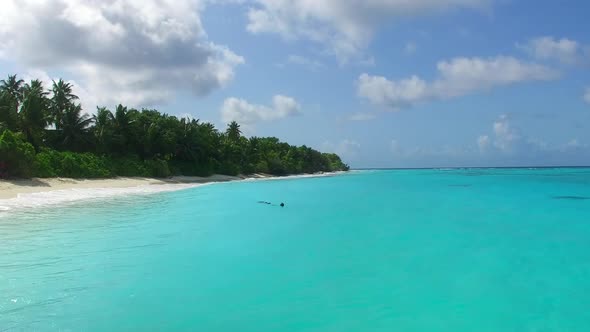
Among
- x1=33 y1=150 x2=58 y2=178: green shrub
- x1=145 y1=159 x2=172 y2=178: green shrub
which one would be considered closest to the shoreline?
x1=33 y1=150 x2=58 y2=178: green shrub

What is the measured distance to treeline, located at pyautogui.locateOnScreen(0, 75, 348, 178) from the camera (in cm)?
3183

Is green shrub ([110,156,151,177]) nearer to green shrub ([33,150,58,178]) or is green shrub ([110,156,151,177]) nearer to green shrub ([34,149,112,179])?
green shrub ([34,149,112,179])

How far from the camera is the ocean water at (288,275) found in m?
6.17

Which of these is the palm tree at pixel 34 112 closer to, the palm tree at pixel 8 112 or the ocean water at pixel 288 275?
the palm tree at pixel 8 112

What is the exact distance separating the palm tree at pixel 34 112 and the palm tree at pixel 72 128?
1784 mm

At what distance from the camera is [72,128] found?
42.3 metres

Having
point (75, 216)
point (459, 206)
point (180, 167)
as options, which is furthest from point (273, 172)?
point (75, 216)

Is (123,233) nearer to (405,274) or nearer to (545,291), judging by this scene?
(405,274)

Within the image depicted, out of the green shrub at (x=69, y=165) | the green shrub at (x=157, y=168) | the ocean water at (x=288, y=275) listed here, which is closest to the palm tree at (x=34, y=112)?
the green shrub at (x=69, y=165)

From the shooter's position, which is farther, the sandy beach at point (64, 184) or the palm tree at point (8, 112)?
the palm tree at point (8, 112)

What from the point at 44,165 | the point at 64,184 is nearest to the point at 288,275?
the point at 64,184

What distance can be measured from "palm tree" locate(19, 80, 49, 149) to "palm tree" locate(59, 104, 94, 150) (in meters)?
1.78

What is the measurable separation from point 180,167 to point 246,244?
44742 millimetres

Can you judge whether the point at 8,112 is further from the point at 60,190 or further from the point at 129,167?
the point at 60,190
